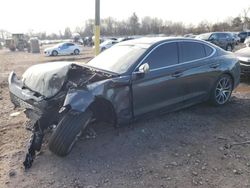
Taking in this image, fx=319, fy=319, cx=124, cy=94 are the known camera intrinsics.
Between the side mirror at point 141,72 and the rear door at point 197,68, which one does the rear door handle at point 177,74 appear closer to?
the rear door at point 197,68

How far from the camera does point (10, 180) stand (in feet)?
13.8

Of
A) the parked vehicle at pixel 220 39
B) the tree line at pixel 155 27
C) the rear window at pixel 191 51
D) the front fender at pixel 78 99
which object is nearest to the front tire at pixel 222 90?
the rear window at pixel 191 51

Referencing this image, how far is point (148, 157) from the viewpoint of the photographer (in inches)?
185

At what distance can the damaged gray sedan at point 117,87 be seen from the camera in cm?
459

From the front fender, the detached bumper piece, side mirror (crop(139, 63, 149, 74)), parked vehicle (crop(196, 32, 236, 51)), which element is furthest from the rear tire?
parked vehicle (crop(196, 32, 236, 51))

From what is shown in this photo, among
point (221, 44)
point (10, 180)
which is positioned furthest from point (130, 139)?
point (221, 44)

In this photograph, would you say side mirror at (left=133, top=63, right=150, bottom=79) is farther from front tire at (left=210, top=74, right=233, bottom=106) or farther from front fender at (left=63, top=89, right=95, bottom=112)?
front tire at (left=210, top=74, right=233, bottom=106)

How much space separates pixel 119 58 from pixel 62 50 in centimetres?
2932

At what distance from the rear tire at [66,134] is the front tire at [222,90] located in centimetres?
338

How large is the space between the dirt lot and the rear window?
1.13m

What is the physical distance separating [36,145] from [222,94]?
424cm

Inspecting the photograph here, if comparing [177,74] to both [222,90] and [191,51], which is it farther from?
[222,90]

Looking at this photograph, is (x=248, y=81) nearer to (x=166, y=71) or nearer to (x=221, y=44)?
(x=166, y=71)

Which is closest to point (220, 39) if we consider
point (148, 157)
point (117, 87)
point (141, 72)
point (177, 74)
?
point (177, 74)
